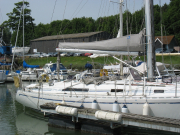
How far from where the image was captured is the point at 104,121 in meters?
9.03

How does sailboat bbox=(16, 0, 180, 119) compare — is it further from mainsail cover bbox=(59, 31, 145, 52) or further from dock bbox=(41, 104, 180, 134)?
dock bbox=(41, 104, 180, 134)

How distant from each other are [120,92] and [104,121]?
1.70m

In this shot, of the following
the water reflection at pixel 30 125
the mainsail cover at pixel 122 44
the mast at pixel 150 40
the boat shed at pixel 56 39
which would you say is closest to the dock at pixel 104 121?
the water reflection at pixel 30 125

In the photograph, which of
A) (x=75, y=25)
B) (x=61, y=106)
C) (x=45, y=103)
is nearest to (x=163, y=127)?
(x=61, y=106)

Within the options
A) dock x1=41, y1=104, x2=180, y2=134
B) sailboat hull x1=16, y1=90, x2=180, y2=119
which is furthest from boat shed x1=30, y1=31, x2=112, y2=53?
dock x1=41, y1=104, x2=180, y2=134

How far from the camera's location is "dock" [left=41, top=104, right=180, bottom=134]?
7812mm

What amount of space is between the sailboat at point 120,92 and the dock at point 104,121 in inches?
26.5

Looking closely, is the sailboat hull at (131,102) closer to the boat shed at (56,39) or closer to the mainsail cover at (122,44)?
the mainsail cover at (122,44)

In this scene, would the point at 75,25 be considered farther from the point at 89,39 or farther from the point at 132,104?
the point at 132,104

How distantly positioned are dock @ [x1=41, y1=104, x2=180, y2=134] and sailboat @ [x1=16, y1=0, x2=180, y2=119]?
0.67 meters

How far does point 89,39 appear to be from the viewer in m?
50.1

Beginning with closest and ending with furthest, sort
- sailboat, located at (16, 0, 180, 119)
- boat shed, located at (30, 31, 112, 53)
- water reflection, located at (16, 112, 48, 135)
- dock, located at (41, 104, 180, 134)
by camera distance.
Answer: dock, located at (41, 104, 180, 134) < sailboat, located at (16, 0, 180, 119) < water reflection, located at (16, 112, 48, 135) < boat shed, located at (30, 31, 112, 53)

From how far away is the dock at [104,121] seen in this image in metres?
7.81

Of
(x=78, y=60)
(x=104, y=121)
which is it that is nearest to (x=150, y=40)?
(x=104, y=121)
